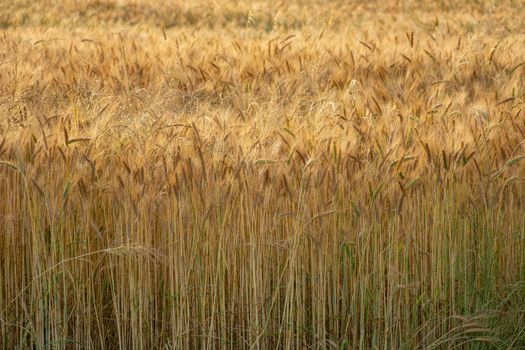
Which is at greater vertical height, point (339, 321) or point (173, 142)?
point (173, 142)

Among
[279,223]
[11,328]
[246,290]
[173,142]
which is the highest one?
[173,142]

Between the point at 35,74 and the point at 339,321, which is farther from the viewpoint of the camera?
the point at 35,74

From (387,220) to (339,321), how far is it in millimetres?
341

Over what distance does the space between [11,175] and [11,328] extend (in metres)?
0.47

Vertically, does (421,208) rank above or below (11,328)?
above

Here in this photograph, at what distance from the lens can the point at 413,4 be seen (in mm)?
11742

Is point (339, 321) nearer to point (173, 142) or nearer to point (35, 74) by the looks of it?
point (173, 142)

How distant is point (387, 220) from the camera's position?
111 inches

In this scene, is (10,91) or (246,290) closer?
(246,290)

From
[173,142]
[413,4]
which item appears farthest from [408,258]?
[413,4]

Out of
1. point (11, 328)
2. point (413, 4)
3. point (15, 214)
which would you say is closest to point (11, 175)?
point (15, 214)

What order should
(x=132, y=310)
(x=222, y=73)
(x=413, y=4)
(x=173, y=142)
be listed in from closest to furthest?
(x=132, y=310) < (x=173, y=142) < (x=222, y=73) < (x=413, y=4)

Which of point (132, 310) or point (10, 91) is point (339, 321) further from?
point (10, 91)

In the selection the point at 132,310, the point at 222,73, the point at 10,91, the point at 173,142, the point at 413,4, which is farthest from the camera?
the point at 413,4
